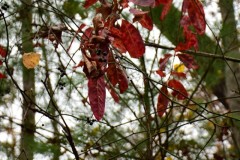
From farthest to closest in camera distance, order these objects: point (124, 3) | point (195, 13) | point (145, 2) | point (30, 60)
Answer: point (30, 60)
point (195, 13)
point (124, 3)
point (145, 2)

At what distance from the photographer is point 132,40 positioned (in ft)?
3.08

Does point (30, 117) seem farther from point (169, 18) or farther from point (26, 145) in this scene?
point (169, 18)

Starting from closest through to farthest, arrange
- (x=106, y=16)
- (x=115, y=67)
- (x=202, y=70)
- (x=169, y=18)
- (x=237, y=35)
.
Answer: (x=106, y=16) → (x=115, y=67) → (x=237, y=35) → (x=169, y=18) → (x=202, y=70)

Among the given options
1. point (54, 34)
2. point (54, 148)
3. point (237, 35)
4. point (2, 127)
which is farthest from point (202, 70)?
point (54, 34)

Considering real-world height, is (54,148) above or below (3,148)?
below

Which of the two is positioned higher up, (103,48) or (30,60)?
(30,60)

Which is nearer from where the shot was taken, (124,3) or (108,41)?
(108,41)

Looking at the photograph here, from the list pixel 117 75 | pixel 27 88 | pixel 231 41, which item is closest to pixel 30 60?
pixel 117 75

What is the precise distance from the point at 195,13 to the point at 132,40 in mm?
229

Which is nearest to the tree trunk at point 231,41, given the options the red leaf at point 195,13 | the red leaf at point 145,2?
the red leaf at point 195,13

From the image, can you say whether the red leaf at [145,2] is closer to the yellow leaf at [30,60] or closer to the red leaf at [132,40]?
the red leaf at [132,40]

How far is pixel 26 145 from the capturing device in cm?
191

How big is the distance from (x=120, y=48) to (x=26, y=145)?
1.05m

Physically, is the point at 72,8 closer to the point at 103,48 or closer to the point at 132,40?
the point at 132,40
